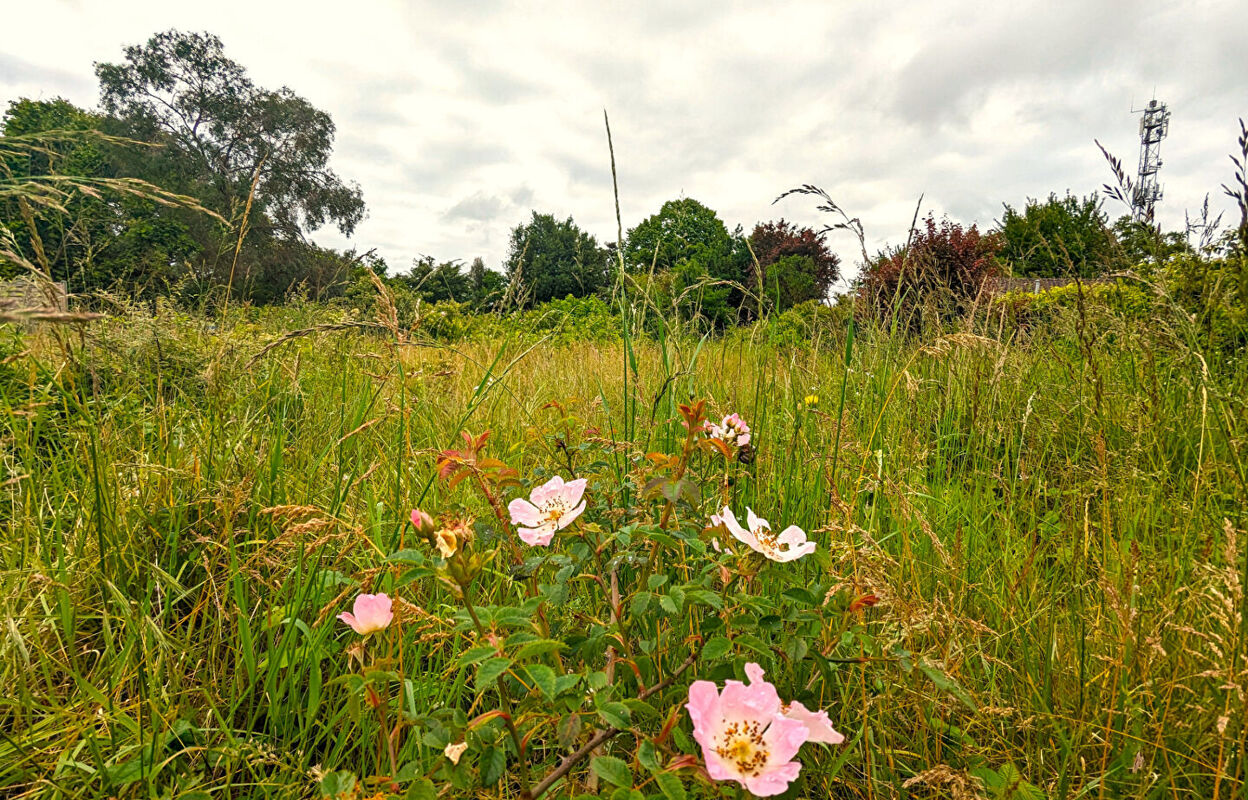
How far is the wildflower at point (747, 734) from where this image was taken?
567 millimetres

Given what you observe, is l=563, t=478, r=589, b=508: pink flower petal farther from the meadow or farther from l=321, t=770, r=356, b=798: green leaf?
l=321, t=770, r=356, b=798: green leaf

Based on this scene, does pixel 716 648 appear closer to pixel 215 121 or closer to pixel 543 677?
pixel 543 677

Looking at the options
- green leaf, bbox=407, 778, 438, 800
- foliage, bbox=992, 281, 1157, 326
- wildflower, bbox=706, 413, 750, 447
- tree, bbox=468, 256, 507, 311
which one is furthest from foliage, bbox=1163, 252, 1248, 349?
tree, bbox=468, 256, 507, 311

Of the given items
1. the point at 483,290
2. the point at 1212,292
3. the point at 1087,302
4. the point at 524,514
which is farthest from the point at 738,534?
the point at 483,290

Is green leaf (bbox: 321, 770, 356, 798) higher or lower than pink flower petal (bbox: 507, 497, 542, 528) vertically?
lower

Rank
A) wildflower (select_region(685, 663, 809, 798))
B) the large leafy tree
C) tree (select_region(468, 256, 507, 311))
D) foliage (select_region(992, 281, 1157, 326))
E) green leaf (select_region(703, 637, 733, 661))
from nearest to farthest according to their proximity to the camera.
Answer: wildflower (select_region(685, 663, 809, 798)) → green leaf (select_region(703, 637, 733, 661)) → foliage (select_region(992, 281, 1157, 326)) → tree (select_region(468, 256, 507, 311)) → the large leafy tree

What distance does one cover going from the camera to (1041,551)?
1498 mm

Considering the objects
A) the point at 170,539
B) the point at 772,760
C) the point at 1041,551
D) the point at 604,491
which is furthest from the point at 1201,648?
the point at 170,539

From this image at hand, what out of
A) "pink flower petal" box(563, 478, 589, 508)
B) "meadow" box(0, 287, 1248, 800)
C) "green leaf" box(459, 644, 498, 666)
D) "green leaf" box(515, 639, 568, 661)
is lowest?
"meadow" box(0, 287, 1248, 800)

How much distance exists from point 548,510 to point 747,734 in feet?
1.42

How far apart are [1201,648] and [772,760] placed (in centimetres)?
93

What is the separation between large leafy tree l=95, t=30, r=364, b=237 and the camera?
20484mm

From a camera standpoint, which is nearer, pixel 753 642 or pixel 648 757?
pixel 648 757

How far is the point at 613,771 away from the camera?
63 cm
